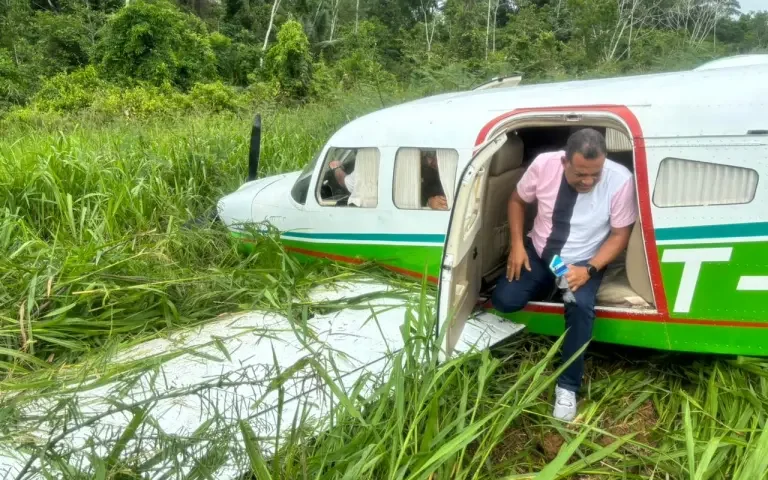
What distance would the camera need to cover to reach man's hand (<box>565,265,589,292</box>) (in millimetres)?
3416

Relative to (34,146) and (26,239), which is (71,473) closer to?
(26,239)

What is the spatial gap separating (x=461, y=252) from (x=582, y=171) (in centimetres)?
82

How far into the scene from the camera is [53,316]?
13.4 feet

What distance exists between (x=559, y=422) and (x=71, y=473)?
93.6 inches

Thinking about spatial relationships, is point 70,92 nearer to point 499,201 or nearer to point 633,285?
point 499,201

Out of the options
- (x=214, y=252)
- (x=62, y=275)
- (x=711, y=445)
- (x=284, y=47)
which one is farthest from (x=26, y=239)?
(x=284, y=47)

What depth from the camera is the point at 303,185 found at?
17.2ft

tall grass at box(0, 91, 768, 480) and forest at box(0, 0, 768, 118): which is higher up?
forest at box(0, 0, 768, 118)

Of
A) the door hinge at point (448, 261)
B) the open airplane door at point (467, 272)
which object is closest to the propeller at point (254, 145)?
the open airplane door at point (467, 272)

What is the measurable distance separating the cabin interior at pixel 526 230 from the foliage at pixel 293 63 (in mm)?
15571

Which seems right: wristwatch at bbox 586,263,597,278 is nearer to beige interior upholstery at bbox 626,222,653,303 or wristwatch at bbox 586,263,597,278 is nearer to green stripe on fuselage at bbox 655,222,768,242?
beige interior upholstery at bbox 626,222,653,303

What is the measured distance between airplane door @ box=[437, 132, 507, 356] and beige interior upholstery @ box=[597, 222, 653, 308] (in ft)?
2.82

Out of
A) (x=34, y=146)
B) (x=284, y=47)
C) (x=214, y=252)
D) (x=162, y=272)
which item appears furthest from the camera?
(x=284, y=47)

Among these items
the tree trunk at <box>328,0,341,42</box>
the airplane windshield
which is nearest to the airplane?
the airplane windshield
